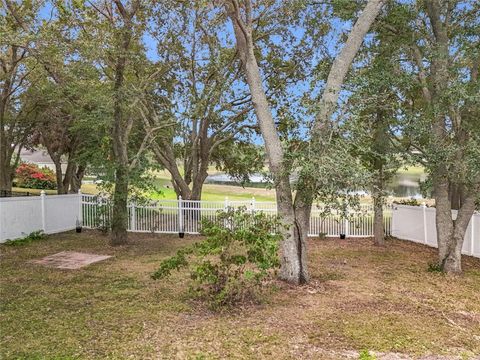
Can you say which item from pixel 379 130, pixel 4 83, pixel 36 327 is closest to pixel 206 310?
pixel 36 327

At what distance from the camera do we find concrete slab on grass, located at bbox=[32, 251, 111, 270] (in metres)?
7.86

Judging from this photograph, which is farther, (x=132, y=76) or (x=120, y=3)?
(x=132, y=76)

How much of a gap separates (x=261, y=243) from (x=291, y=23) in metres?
9.00

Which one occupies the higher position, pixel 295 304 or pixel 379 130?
pixel 379 130

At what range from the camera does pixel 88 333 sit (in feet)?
14.1

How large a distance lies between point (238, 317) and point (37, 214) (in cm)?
Result: 832

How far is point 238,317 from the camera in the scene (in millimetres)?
4938

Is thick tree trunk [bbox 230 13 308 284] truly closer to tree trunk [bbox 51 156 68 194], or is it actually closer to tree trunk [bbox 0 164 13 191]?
tree trunk [bbox 0 164 13 191]

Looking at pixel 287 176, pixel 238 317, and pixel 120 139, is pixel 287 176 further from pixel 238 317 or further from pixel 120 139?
pixel 120 139

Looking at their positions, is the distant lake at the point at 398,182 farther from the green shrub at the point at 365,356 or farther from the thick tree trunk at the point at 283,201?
the green shrub at the point at 365,356

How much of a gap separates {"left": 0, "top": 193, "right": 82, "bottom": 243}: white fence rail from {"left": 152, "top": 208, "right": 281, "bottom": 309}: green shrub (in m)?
6.50

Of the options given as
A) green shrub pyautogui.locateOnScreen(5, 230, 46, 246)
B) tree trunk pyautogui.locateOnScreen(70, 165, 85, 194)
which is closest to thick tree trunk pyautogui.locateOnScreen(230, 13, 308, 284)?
green shrub pyautogui.locateOnScreen(5, 230, 46, 246)

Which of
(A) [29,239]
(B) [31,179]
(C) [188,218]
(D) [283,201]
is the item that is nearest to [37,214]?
(A) [29,239]

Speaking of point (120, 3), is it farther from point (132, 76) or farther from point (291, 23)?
point (291, 23)
